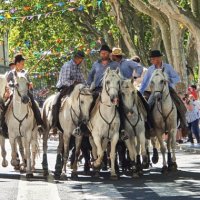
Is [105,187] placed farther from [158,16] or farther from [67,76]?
[158,16]

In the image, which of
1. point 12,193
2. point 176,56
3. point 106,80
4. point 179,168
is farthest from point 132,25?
point 12,193

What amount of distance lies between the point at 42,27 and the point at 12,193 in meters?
27.4

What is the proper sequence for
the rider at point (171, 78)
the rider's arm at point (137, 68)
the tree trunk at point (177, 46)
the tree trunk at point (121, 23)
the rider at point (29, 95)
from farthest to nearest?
the tree trunk at point (121, 23), the tree trunk at point (177, 46), the rider at point (171, 78), the rider's arm at point (137, 68), the rider at point (29, 95)

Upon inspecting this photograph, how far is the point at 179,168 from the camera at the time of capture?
17156mm

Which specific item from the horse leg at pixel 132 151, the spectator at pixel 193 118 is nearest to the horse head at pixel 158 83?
the horse leg at pixel 132 151

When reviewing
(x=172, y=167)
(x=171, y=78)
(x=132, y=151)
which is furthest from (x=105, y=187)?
(x=171, y=78)

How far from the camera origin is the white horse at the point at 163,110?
15508 millimetres

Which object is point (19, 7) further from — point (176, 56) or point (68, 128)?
point (68, 128)

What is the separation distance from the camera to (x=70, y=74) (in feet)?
53.0

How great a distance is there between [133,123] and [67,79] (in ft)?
5.91

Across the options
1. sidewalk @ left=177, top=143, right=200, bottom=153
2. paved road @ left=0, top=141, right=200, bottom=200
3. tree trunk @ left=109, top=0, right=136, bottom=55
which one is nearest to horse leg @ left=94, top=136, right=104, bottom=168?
paved road @ left=0, top=141, right=200, bottom=200

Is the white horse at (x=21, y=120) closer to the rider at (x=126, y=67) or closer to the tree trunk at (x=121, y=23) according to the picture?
the rider at (x=126, y=67)

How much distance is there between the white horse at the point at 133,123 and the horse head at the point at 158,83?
0.42 metres

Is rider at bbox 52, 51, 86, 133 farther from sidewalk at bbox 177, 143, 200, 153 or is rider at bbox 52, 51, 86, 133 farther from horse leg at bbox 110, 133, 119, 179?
sidewalk at bbox 177, 143, 200, 153
